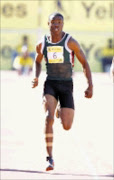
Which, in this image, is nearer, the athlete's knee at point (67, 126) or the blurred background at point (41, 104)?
the athlete's knee at point (67, 126)

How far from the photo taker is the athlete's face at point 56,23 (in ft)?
22.2

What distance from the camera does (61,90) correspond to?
8.12 m

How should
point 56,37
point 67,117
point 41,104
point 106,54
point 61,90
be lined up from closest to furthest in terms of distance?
point 56,37, point 67,117, point 61,90, point 41,104, point 106,54

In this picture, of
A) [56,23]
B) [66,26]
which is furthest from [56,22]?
[66,26]

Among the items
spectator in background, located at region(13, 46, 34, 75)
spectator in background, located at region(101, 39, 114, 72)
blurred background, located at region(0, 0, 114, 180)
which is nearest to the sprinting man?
blurred background, located at region(0, 0, 114, 180)

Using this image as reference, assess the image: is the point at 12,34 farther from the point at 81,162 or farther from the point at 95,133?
the point at 81,162

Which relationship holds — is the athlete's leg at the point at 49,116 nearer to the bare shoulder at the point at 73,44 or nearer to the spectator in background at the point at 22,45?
the bare shoulder at the point at 73,44

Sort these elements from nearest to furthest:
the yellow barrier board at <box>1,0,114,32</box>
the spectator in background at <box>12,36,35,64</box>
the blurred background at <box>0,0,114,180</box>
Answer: the blurred background at <box>0,0,114,180</box>, the spectator in background at <box>12,36,35,64</box>, the yellow barrier board at <box>1,0,114,32</box>

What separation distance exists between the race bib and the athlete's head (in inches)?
16.9

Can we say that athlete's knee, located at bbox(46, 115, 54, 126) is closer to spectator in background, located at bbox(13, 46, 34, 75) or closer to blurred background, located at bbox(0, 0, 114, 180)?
blurred background, located at bbox(0, 0, 114, 180)

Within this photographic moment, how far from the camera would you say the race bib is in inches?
287

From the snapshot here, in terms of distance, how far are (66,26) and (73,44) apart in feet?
144

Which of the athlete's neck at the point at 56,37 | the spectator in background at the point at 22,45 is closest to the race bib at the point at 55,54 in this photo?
the athlete's neck at the point at 56,37

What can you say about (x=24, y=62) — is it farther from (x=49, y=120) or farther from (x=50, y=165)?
(x=50, y=165)
